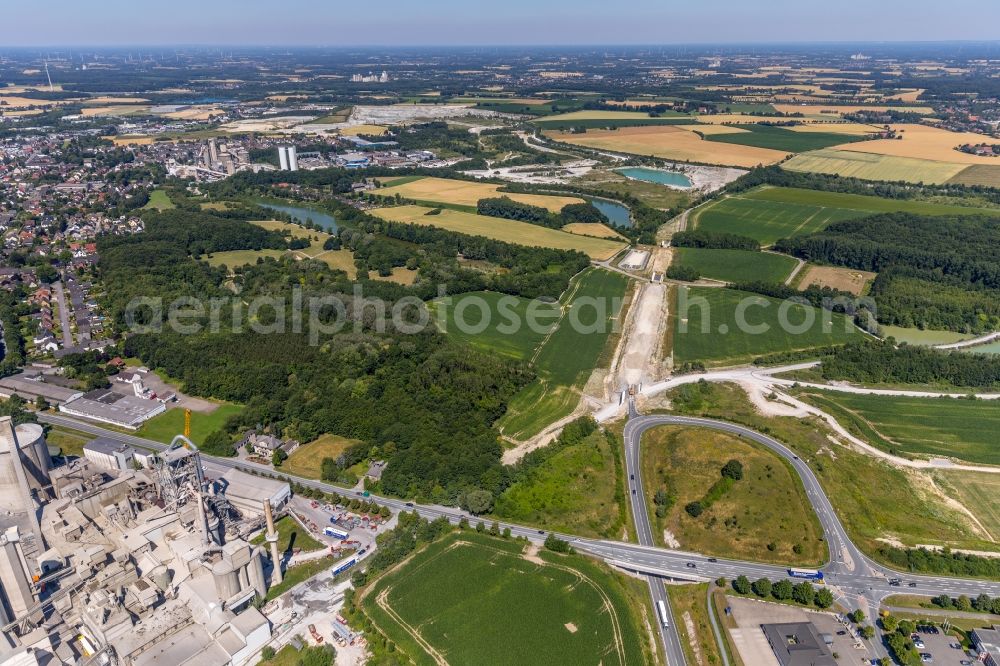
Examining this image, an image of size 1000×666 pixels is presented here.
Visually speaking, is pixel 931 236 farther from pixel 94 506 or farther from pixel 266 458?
pixel 94 506

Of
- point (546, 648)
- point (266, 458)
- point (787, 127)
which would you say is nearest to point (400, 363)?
point (266, 458)

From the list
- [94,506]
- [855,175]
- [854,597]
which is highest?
[855,175]

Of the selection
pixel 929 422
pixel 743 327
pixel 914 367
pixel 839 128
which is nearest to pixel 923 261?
pixel 914 367

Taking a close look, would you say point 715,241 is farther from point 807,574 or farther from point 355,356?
point 807,574

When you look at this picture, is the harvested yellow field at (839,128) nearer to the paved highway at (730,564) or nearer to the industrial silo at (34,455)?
the paved highway at (730,564)

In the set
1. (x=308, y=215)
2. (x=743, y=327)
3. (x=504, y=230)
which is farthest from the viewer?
(x=308, y=215)

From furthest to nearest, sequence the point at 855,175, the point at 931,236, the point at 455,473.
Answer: the point at 855,175
the point at 931,236
the point at 455,473

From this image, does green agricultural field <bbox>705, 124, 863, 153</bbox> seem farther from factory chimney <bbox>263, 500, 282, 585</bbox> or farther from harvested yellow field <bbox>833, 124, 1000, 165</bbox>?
factory chimney <bbox>263, 500, 282, 585</bbox>
